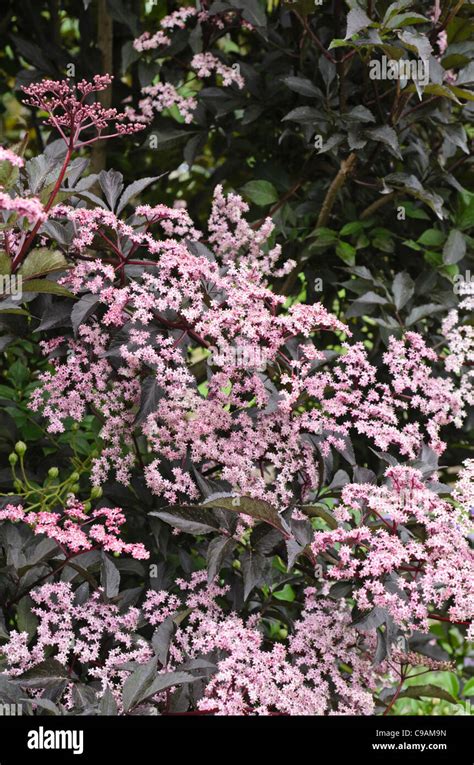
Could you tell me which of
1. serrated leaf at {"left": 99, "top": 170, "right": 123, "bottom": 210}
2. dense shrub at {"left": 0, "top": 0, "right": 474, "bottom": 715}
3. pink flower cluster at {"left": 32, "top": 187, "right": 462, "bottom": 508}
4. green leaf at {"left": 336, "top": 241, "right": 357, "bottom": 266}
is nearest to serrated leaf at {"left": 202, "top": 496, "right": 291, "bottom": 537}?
dense shrub at {"left": 0, "top": 0, "right": 474, "bottom": 715}

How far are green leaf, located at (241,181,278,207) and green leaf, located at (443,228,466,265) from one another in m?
0.42

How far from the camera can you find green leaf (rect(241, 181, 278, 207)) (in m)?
2.03

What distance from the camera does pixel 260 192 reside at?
2.04 m

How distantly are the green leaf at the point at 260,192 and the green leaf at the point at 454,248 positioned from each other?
1.38 ft

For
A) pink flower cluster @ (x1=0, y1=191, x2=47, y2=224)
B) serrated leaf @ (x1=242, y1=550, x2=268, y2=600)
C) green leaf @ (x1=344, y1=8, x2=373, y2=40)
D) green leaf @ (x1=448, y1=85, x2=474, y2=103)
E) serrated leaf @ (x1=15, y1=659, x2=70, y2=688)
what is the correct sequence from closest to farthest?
1. pink flower cluster @ (x1=0, y1=191, x2=47, y2=224)
2. serrated leaf @ (x1=15, y1=659, x2=70, y2=688)
3. serrated leaf @ (x1=242, y1=550, x2=268, y2=600)
4. green leaf @ (x1=344, y1=8, x2=373, y2=40)
5. green leaf @ (x1=448, y1=85, x2=474, y2=103)

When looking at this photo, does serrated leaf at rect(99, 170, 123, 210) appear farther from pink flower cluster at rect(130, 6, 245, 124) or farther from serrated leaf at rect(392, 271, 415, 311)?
serrated leaf at rect(392, 271, 415, 311)

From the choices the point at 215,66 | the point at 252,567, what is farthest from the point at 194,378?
the point at 215,66

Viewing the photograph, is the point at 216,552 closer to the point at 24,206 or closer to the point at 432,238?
the point at 24,206

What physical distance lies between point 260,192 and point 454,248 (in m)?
0.47

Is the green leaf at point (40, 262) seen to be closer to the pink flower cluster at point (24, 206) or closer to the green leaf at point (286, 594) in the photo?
the pink flower cluster at point (24, 206)

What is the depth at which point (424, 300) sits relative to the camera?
81.4 inches

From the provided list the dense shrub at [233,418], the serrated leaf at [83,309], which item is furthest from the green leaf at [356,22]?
the serrated leaf at [83,309]

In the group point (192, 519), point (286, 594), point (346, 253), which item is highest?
point (346, 253)

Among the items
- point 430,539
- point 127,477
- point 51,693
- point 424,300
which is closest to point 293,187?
point 424,300
